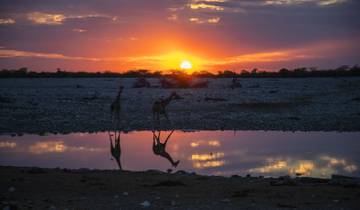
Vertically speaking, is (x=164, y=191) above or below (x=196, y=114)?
below

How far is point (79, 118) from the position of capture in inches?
989

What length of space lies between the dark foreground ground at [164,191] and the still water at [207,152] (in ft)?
6.92

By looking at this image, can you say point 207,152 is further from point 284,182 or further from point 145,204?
point 145,204

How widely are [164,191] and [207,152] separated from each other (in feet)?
22.6

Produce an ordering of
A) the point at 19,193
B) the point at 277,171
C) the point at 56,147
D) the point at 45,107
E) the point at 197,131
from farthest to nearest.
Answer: the point at 45,107
the point at 197,131
the point at 56,147
the point at 277,171
the point at 19,193

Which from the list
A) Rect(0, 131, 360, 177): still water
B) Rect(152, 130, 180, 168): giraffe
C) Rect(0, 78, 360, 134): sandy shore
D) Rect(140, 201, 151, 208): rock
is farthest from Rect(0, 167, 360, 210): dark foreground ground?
Rect(0, 78, 360, 134): sandy shore

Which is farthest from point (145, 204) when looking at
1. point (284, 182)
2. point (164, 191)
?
point (284, 182)

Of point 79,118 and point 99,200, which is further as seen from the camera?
point 79,118

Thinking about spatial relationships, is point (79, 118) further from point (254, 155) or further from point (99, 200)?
point (99, 200)

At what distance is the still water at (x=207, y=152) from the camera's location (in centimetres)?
1420

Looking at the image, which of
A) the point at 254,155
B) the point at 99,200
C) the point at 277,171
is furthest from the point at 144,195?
the point at 254,155

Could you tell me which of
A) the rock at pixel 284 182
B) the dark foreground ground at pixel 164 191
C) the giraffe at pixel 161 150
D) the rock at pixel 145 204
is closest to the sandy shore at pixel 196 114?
the giraffe at pixel 161 150

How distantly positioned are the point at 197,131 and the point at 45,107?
1026cm

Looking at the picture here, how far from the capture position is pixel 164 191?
33.1 feet
